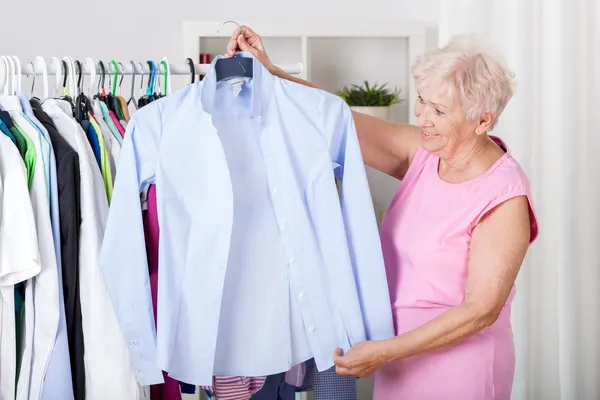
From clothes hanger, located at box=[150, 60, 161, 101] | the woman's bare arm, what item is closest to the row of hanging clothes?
clothes hanger, located at box=[150, 60, 161, 101]

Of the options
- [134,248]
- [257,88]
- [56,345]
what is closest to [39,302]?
[56,345]

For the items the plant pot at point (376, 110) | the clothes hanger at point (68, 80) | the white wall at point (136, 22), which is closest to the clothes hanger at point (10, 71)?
the clothes hanger at point (68, 80)

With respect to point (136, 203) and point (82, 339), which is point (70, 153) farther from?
point (82, 339)

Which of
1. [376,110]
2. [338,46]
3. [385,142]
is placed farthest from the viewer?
[338,46]

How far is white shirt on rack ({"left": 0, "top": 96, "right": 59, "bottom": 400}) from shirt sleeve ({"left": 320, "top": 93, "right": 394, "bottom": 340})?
63 centimetres

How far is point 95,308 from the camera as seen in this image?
5.44ft

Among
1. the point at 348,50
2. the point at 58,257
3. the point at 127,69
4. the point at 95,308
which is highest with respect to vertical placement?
the point at 348,50

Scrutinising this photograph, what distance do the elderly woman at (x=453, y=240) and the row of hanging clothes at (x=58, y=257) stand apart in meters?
0.39

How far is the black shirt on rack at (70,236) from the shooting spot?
5.35 ft

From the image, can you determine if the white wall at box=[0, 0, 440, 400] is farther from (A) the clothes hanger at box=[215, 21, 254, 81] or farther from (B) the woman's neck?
(A) the clothes hanger at box=[215, 21, 254, 81]

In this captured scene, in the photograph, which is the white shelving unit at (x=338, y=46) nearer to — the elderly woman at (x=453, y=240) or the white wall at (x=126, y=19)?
the white wall at (x=126, y=19)

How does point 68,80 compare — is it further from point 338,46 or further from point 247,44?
point 338,46

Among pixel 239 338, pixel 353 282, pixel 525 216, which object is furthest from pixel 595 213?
pixel 239 338

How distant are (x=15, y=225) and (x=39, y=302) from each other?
7.0 inches
